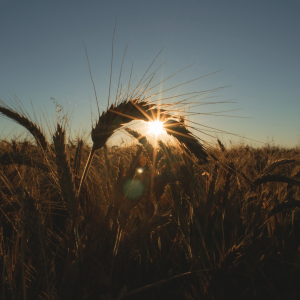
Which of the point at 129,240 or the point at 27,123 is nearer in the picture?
the point at 129,240

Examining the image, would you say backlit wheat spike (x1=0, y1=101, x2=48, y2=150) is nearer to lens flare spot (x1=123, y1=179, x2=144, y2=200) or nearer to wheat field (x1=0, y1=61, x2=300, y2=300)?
wheat field (x1=0, y1=61, x2=300, y2=300)

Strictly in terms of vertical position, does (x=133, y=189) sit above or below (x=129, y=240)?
above

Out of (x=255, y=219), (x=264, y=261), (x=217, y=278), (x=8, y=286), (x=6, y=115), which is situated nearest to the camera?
(x=8, y=286)

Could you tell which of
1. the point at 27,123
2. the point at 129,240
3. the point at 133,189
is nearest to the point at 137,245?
the point at 129,240

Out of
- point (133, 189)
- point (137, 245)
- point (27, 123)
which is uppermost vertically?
point (27, 123)

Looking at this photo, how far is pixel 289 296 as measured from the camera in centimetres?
117

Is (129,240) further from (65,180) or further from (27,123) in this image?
(27,123)

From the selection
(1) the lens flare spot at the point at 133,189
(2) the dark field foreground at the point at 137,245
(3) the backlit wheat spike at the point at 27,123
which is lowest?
(2) the dark field foreground at the point at 137,245

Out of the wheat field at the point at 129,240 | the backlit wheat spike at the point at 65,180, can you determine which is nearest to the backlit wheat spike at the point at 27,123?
the wheat field at the point at 129,240

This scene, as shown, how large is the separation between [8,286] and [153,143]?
1144mm

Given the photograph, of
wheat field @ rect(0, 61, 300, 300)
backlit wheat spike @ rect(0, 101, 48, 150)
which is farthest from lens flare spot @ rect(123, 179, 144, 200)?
backlit wheat spike @ rect(0, 101, 48, 150)

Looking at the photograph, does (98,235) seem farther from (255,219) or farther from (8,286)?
(255,219)

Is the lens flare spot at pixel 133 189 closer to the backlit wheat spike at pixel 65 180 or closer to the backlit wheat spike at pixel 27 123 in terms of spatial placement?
the backlit wheat spike at pixel 65 180

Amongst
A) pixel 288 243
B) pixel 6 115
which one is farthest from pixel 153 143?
pixel 6 115
